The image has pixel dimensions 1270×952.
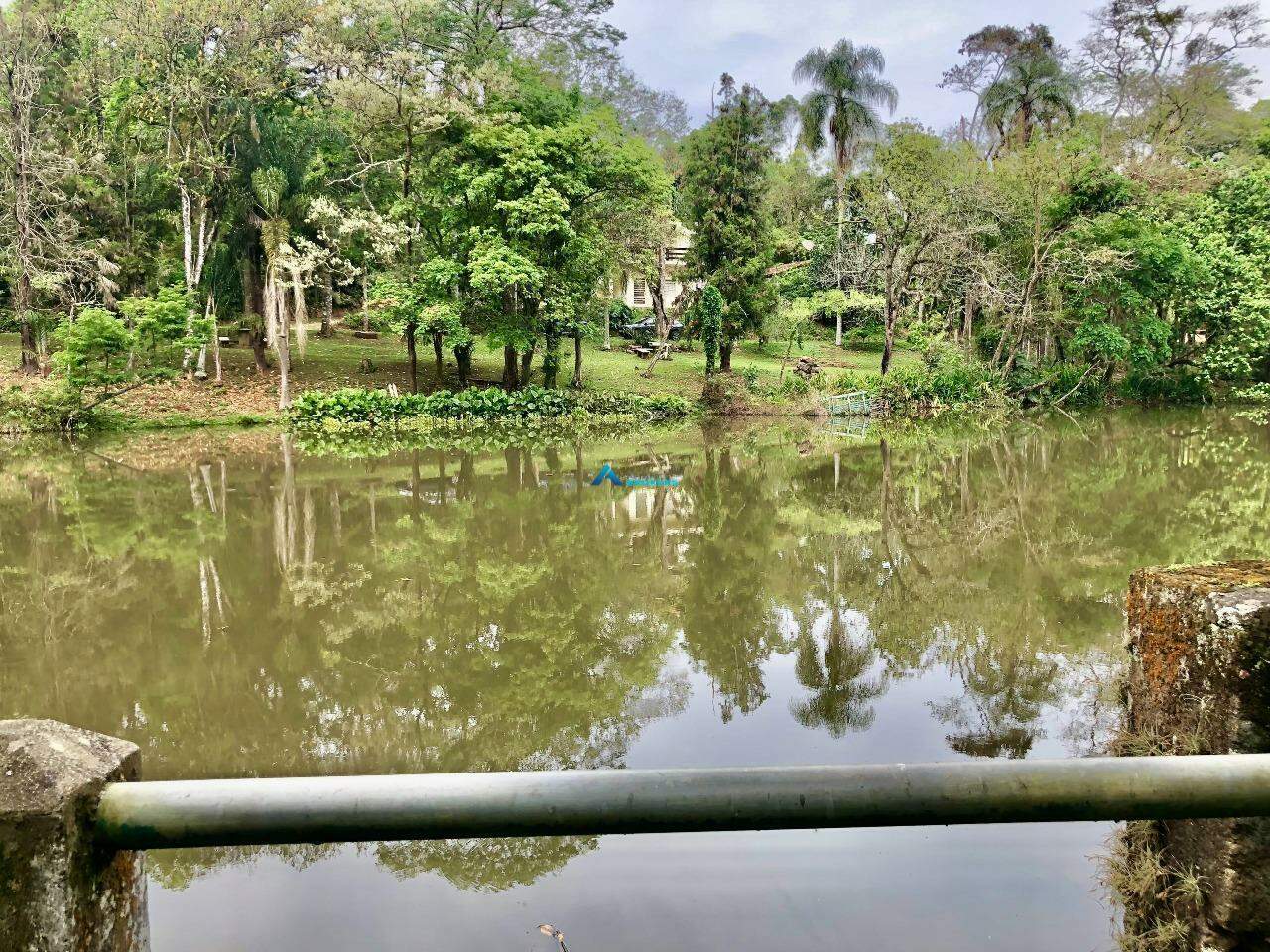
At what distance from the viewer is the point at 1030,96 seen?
134ft

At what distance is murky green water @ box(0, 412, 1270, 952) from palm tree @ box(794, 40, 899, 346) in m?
29.4

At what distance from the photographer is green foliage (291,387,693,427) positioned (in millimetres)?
22688

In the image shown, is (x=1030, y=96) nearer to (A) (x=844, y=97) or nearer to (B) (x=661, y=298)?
(A) (x=844, y=97)

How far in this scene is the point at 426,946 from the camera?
9.98 feet

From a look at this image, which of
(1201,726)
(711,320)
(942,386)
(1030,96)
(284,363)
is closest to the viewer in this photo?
(1201,726)

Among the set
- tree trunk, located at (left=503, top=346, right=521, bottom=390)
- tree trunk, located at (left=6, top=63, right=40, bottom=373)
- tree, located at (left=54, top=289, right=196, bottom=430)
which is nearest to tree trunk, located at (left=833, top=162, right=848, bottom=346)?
tree trunk, located at (left=503, top=346, right=521, bottom=390)

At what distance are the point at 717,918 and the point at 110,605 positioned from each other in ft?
20.7

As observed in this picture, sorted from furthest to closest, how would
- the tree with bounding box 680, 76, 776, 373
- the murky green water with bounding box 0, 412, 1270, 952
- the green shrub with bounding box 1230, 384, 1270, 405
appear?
1. the green shrub with bounding box 1230, 384, 1270, 405
2. the tree with bounding box 680, 76, 776, 373
3. the murky green water with bounding box 0, 412, 1270, 952

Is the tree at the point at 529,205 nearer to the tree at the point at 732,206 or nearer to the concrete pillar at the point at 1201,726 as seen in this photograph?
the tree at the point at 732,206

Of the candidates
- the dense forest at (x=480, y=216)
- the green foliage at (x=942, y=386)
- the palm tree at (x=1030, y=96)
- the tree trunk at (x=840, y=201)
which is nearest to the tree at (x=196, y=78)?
the dense forest at (x=480, y=216)

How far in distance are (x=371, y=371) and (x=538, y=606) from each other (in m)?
22.1

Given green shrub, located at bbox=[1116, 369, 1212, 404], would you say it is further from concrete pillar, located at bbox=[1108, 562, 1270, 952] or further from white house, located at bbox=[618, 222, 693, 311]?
concrete pillar, located at bbox=[1108, 562, 1270, 952]

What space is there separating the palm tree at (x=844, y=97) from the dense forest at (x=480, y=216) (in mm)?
8896

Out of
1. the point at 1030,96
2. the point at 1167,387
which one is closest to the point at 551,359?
the point at 1167,387
